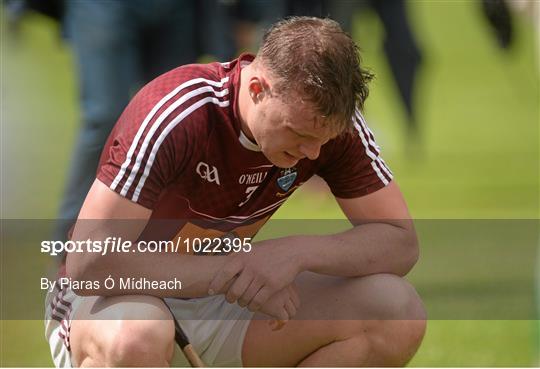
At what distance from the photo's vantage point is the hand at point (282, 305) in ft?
10.4

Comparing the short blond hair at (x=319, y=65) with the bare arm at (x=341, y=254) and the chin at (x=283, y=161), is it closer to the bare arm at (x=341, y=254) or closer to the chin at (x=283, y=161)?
the chin at (x=283, y=161)

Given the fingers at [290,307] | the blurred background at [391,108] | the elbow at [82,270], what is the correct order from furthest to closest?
1. the blurred background at [391,108]
2. the fingers at [290,307]
3. the elbow at [82,270]

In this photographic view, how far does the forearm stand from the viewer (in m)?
3.22

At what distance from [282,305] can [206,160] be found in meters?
0.43

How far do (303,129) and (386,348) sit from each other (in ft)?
2.29

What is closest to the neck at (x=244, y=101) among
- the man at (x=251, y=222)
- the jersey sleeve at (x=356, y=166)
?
the man at (x=251, y=222)

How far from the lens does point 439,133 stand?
40.0 feet

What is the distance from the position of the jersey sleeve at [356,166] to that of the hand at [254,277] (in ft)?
0.95

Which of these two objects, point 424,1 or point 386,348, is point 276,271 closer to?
point 386,348

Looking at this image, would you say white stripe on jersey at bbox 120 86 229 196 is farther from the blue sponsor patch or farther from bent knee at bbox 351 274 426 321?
bent knee at bbox 351 274 426 321

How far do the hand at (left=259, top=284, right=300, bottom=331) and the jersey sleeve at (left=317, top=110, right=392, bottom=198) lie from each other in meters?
0.32

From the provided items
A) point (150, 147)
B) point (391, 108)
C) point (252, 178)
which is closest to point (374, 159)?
point (252, 178)

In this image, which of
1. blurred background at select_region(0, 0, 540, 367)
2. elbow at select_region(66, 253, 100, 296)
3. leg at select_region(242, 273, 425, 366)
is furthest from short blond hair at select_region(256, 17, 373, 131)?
blurred background at select_region(0, 0, 540, 367)

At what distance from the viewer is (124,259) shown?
3.09 m
